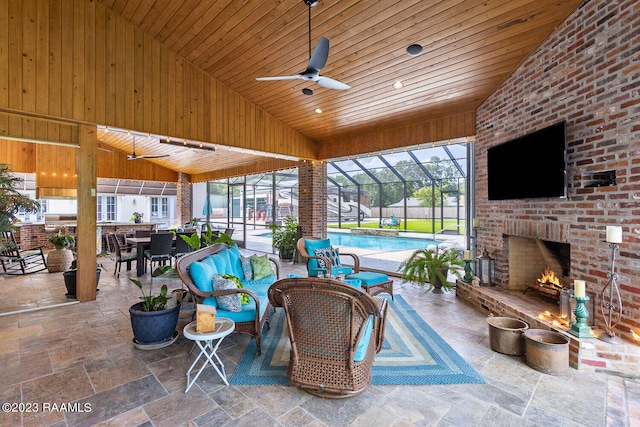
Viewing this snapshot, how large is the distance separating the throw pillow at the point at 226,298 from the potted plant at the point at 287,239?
5010 millimetres

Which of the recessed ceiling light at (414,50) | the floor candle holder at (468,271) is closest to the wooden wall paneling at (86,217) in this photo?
the recessed ceiling light at (414,50)

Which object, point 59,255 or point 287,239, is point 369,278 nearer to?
point 287,239

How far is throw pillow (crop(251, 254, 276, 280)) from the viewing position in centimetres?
431

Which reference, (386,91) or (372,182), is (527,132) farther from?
(372,182)

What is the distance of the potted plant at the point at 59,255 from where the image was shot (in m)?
6.54

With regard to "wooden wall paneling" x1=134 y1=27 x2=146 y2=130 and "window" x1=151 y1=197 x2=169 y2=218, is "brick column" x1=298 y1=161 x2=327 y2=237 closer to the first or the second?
"wooden wall paneling" x1=134 y1=27 x2=146 y2=130

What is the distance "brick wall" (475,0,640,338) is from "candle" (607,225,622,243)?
168 mm

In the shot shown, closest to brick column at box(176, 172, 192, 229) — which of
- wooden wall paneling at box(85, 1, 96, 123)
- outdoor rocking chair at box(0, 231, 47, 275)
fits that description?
outdoor rocking chair at box(0, 231, 47, 275)

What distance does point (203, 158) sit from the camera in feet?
32.6

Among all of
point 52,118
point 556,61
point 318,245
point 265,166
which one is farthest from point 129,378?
point 265,166

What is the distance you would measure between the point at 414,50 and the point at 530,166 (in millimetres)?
2074

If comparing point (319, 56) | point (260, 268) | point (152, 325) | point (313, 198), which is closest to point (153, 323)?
point (152, 325)

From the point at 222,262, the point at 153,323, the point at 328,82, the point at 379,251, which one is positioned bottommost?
the point at 379,251

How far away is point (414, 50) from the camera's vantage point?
13.3 feet
